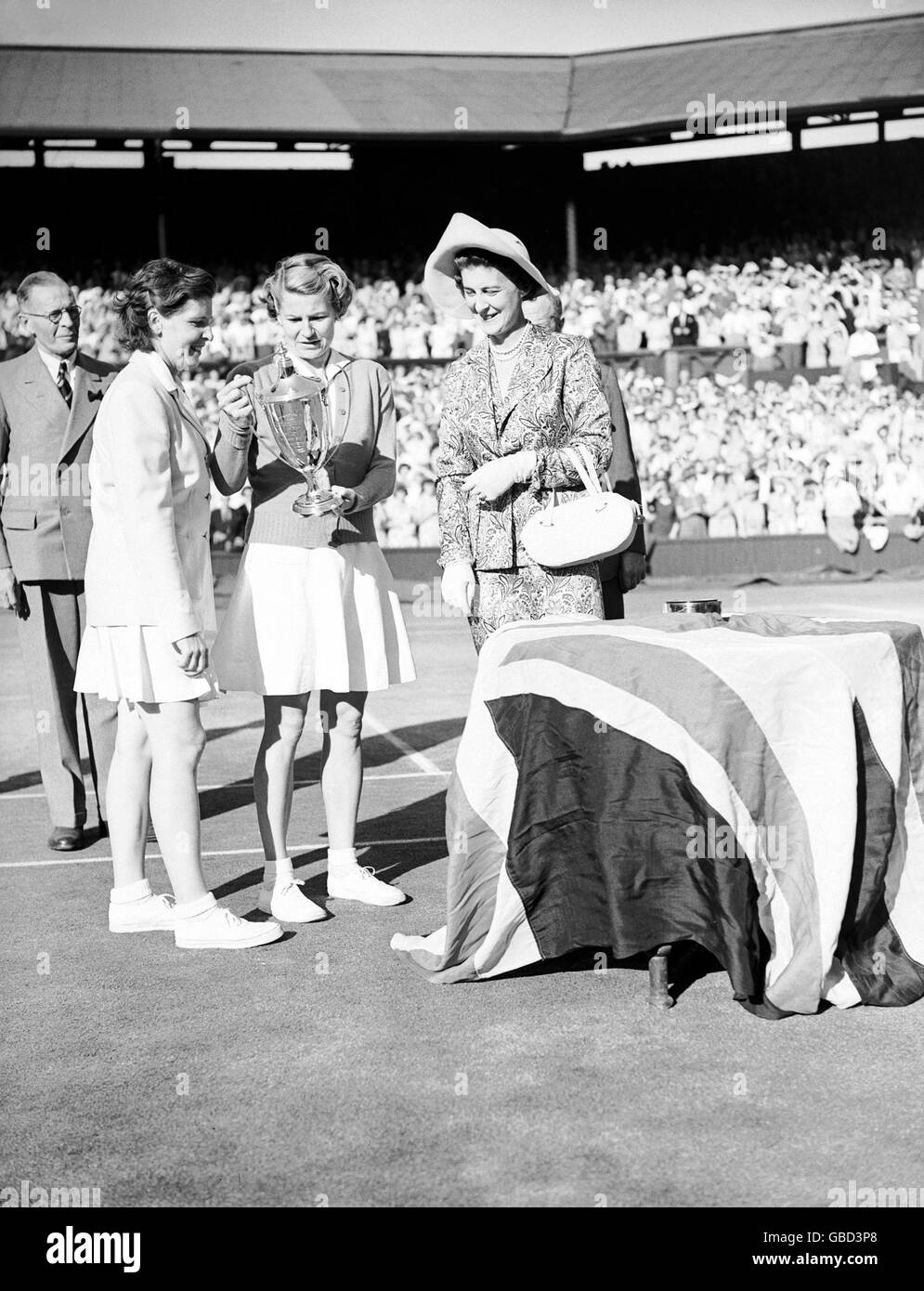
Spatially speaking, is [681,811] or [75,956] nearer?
[681,811]

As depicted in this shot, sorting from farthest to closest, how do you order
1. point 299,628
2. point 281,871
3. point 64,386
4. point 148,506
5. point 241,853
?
point 64,386
point 241,853
point 281,871
point 299,628
point 148,506

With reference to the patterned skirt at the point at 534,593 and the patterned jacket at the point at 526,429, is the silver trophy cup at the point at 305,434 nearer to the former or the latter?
the patterned jacket at the point at 526,429

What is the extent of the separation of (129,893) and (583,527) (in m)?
1.77

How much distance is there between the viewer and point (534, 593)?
14.2 ft

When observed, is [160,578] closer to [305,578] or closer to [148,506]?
[148,506]

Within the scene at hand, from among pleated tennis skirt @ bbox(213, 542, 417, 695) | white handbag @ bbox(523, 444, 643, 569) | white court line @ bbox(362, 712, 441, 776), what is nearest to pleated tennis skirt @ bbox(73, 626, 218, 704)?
pleated tennis skirt @ bbox(213, 542, 417, 695)

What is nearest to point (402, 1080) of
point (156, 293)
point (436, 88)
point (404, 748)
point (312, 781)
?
point (156, 293)

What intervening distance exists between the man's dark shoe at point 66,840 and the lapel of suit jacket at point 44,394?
5.13 ft

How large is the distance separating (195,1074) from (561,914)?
996 millimetres

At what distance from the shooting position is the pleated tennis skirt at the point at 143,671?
162 inches

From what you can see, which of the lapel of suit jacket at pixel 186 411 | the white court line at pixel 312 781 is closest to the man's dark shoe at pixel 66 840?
the white court line at pixel 312 781

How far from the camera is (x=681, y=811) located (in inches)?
141
